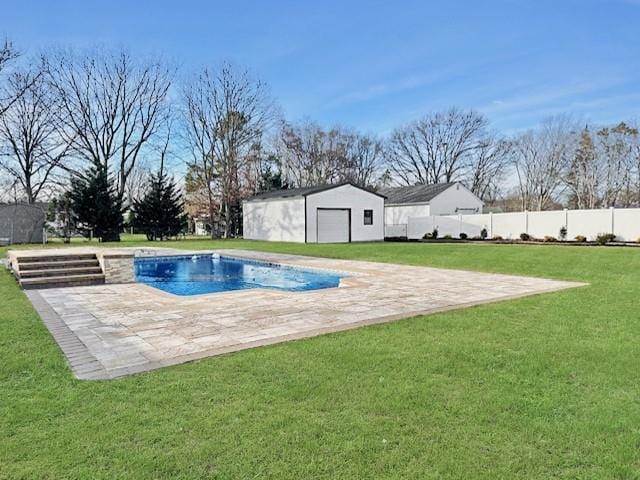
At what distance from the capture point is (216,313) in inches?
231

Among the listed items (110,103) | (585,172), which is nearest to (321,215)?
(110,103)

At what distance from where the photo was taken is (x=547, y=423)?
260 cm

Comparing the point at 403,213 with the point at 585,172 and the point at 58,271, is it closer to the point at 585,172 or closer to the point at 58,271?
the point at 585,172

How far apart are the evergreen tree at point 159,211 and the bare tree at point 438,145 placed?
23201 millimetres

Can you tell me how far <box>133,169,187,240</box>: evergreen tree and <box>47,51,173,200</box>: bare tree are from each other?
176cm

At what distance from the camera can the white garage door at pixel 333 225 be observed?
24266 millimetres

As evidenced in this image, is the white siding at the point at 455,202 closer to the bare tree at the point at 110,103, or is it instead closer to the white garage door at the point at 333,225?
the white garage door at the point at 333,225

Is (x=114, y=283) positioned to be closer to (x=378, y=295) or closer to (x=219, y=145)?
(x=378, y=295)

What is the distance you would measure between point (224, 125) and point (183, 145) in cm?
364

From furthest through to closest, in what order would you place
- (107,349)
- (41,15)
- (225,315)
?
(41,15) → (225,315) → (107,349)

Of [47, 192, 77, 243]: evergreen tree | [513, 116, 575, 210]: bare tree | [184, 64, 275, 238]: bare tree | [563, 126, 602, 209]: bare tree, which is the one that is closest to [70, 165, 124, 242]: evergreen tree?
[47, 192, 77, 243]: evergreen tree

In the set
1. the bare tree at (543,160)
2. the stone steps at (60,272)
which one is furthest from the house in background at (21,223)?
the bare tree at (543,160)

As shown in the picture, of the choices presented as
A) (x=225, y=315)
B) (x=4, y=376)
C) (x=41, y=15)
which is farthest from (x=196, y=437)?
(x=41, y=15)

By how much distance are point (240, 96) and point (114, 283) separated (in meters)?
24.0
